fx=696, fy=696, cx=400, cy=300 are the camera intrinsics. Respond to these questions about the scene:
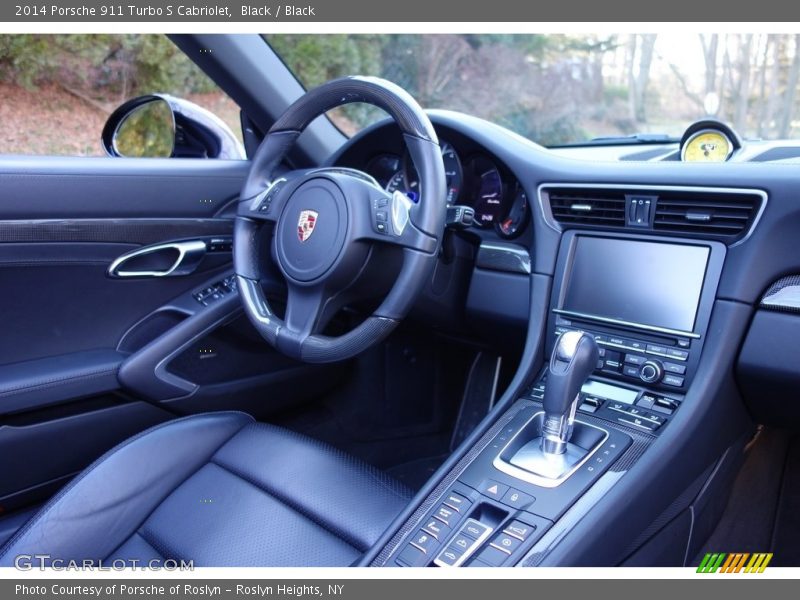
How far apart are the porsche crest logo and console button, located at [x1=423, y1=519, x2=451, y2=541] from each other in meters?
0.66

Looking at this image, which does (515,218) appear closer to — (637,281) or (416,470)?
(637,281)

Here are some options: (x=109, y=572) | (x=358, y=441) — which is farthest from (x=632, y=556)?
(x=358, y=441)

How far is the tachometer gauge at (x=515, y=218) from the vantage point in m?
1.81

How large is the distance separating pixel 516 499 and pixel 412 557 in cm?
22

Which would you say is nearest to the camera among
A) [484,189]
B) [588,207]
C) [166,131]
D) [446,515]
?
[446,515]

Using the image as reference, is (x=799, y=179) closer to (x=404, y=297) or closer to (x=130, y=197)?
(x=404, y=297)

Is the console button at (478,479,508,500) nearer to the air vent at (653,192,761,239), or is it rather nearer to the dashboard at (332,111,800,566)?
the dashboard at (332,111,800,566)

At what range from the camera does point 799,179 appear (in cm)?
132

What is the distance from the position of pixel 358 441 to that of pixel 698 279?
4.10 ft

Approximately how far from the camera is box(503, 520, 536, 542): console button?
1.20 meters

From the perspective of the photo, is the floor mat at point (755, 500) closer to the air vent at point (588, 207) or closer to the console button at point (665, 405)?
the console button at point (665, 405)

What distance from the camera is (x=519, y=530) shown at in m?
1.21

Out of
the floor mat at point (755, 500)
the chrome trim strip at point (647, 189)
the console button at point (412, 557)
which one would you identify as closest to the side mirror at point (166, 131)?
the chrome trim strip at point (647, 189)

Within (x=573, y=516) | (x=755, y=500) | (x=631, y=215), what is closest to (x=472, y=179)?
(x=631, y=215)
